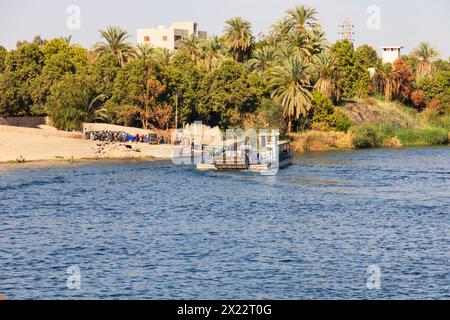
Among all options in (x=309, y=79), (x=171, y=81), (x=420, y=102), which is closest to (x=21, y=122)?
(x=171, y=81)

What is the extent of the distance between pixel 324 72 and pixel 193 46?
26.8 m

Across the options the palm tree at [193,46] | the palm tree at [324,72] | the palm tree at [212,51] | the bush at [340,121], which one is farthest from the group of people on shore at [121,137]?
the palm tree at [193,46]

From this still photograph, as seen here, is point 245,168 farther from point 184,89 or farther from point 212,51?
point 212,51

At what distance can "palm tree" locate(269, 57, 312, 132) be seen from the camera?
116 metres

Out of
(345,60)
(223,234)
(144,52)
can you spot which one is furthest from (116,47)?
(223,234)

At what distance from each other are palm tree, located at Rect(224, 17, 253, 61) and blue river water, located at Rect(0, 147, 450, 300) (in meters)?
60.1

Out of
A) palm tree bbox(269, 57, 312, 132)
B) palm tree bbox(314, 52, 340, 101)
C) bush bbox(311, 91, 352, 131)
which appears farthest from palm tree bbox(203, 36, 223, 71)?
bush bbox(311, 91, 352, 131)

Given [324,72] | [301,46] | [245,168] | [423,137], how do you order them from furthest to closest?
[301,46] < [423,137] < [324,72] < [245,168]

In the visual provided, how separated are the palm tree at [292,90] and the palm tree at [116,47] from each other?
22.4 metres

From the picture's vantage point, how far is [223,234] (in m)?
48.7

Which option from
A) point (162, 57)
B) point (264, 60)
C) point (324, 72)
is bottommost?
point (324, 72)

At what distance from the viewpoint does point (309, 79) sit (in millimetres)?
128625

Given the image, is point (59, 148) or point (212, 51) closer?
point (59, 148)
